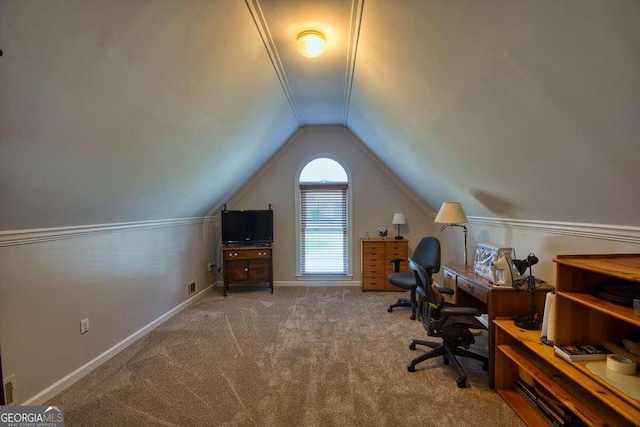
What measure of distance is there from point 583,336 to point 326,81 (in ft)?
9.78

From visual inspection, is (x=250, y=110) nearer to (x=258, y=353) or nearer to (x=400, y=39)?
(x=400, y=39)

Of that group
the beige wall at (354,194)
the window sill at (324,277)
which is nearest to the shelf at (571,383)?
the beige wall at (354,194)

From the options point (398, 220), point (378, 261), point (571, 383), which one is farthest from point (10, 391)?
point (398, 220)

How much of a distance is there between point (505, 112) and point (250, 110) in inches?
92.6

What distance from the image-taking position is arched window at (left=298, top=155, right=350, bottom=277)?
5145mm

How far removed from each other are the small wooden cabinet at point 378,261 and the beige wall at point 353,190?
0.40 m

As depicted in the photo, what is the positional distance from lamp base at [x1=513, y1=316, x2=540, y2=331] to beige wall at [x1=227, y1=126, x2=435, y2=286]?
292cm

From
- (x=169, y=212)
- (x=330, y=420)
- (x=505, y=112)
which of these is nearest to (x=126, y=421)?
(x=330, y=420)

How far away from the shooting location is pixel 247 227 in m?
4.80

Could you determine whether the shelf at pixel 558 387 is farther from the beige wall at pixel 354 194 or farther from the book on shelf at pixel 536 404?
the beige wall at pixel 354 194

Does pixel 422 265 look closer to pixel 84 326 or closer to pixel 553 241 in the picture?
pixel 553 241

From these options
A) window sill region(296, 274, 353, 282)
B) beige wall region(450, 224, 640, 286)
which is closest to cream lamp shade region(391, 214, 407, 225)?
window sill region(296, 274, 353, 282)

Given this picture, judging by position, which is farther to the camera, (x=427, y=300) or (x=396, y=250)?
(x=396, y=250)

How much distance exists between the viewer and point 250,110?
3.15 meters
